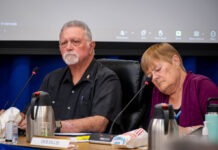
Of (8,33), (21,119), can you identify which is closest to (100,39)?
(8,33)

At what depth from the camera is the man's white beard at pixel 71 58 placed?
2.56 metres

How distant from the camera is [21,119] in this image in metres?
1.95

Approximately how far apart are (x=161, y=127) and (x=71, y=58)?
151 cm

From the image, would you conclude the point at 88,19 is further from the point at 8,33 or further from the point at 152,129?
the point at 152,129

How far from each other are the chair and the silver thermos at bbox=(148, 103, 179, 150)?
1.19m

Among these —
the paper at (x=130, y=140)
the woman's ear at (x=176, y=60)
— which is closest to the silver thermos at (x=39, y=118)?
the paper at (x=130, y=140)

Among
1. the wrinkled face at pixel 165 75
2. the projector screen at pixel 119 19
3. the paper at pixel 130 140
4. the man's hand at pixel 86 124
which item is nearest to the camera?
the paper at pixel 130 140

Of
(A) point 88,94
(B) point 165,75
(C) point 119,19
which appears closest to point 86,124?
(A) point 88,94

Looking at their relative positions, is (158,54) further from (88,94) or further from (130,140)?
(130,140)

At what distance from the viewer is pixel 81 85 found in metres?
2.54

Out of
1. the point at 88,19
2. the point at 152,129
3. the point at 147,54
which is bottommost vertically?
the point at 152,129

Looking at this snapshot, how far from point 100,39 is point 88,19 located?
21 cm

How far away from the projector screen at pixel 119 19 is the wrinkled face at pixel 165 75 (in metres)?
0.96

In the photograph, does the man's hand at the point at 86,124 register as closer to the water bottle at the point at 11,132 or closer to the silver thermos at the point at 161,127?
the water bottle at the point at 11,132
